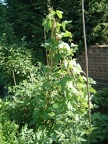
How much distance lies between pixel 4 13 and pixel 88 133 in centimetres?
429

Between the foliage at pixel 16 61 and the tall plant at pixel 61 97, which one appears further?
the foliage at pixel 16 61

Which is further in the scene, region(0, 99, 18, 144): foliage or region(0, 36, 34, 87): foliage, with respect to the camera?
region(0, 36, 34, 87): foliage

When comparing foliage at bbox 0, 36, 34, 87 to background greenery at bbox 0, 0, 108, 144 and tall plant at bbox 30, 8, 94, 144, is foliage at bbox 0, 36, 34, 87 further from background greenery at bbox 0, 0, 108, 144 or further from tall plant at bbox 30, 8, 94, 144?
tall plant at bbox 30, 8, 94, 144

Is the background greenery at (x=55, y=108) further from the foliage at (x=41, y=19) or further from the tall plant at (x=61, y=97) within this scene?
the foliage at (x=41, y=19)

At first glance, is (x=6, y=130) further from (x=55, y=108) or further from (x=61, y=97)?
(x=61, y=97)

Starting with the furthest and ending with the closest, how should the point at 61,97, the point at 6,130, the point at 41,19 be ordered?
the point at 41,19, the point at 61,97, the point at 6,130

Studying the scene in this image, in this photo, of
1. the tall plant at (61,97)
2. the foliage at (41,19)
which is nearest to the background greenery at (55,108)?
the tall plant at (61,97)

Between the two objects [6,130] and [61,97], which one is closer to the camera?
[6,130]

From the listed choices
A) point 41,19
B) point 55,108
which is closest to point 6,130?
point 55,108

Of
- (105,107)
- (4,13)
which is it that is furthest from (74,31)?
(105,107)

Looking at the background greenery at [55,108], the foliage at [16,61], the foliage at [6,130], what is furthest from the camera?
the foliage at [16,61]

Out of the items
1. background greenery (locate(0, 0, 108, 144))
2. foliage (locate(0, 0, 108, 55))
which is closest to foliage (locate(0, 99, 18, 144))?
background greenery (locate(0, 0, 108, 144))

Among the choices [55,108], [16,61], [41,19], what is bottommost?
[55,108]

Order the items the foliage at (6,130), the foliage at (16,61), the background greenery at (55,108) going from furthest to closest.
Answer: the foliage at (16,61) → the background greenery at (55,108) → the foliage at (6,130)
